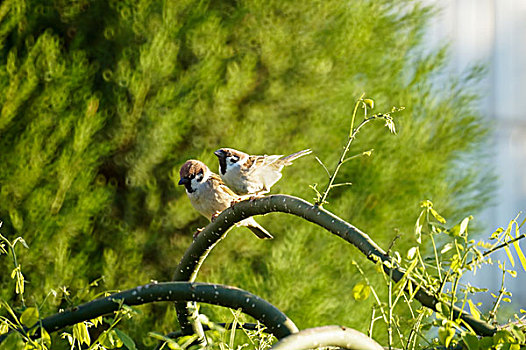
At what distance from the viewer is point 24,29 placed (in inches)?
93.2

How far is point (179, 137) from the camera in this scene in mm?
2395

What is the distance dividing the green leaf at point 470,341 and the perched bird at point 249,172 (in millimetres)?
837

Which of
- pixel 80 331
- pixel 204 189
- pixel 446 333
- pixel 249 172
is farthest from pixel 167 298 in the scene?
pixel 204 189

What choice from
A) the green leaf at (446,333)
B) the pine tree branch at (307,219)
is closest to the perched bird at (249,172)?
the pine tree branch at (307,219)

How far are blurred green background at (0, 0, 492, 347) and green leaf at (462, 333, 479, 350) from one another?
182 cm

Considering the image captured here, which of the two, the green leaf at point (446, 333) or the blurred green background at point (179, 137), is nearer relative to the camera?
the green leaf at point (446, 333)

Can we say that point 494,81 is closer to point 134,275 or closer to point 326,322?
point 326,322

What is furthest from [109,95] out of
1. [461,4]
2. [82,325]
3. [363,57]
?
[461,4]

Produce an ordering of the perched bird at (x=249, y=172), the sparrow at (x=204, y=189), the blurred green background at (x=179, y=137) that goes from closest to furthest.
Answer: the perched bird at (x=249, y=172)
the sparrow at (x=204, y=189)
the blurred green background at (x=179, y=137)

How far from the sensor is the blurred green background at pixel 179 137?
90.7 inches

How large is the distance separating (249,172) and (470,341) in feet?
2.97

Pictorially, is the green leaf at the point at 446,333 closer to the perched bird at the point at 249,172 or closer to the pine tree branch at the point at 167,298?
the pine tree branch at the point at 167,298

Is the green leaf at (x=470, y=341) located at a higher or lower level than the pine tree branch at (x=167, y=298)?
higher

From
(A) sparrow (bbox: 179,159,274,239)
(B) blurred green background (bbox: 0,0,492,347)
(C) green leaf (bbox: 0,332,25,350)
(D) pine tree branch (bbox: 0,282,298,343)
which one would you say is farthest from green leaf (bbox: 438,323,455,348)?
(B) blurred green background (bbox: 0,0,492,347)
